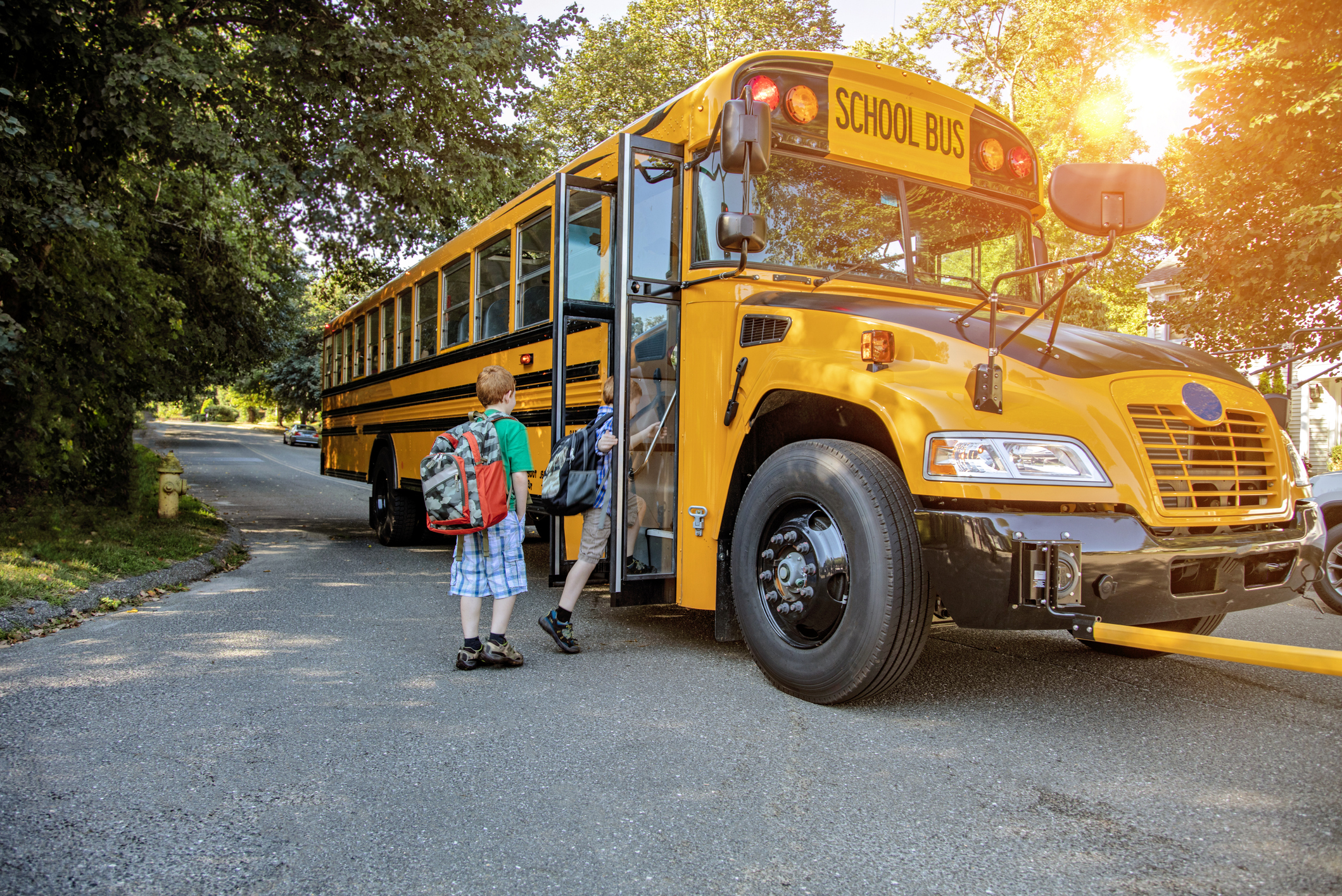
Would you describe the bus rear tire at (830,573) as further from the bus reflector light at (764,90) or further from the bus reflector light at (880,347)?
the bus reflector light at (764,90)

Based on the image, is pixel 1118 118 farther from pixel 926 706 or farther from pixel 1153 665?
pixel 926 706

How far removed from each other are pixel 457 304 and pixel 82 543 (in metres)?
3.72

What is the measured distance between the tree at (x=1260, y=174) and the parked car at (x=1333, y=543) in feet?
16.6

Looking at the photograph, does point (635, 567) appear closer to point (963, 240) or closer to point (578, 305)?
point (578, 305)

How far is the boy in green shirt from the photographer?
460 cm

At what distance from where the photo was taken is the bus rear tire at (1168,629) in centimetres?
434

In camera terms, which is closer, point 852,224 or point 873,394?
point 873,394

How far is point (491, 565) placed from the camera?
462 cm

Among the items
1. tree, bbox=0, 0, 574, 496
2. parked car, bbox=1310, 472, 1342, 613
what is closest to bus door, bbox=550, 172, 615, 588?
tree, bbox=0, 0, 574, 496

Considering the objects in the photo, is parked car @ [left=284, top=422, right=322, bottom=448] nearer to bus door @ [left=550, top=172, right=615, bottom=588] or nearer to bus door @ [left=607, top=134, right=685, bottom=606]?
bus door @ [left=550, top=172, right=615, bottom=588]

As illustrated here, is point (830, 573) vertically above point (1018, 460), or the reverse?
point (1018, 460)

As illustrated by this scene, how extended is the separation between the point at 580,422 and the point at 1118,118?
16952 millimetres

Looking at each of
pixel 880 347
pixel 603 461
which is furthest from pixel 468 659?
pixel 880 347

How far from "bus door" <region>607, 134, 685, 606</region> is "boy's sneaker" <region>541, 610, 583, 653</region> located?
0.36 m
